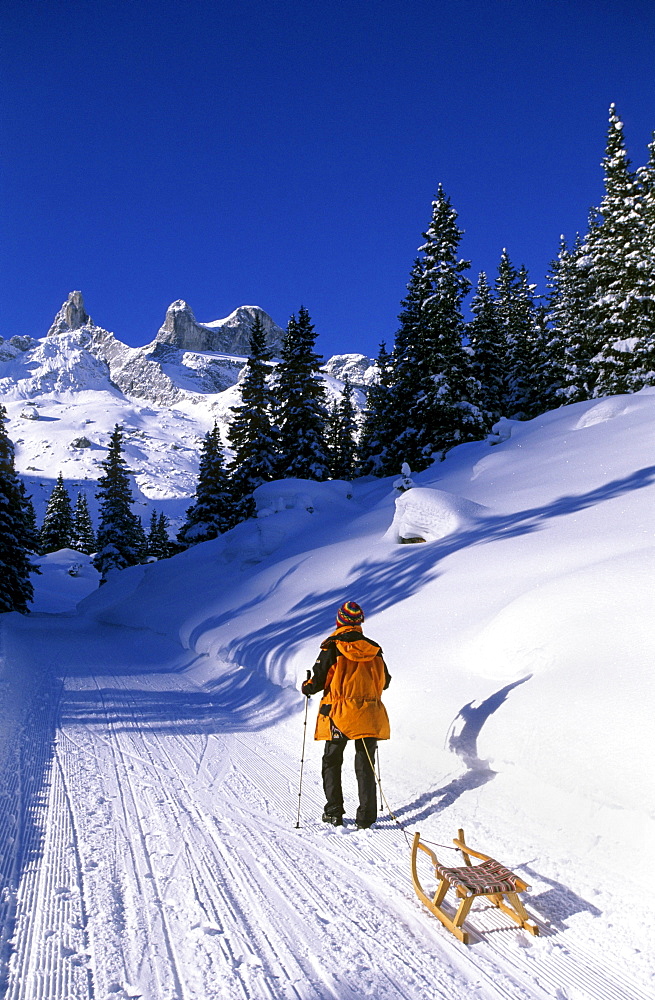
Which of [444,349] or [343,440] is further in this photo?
[343,440]

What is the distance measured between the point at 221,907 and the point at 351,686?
171cm

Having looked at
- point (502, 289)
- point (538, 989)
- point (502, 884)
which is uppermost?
point (502, 289)

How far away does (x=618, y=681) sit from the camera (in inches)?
157

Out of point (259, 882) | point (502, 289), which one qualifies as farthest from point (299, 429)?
point (259, 882)

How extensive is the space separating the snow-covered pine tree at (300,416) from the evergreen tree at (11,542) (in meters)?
11.0

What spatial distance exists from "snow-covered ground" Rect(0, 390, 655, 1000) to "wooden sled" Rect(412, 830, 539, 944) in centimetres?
7

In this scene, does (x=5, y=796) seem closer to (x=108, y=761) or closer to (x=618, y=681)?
(x=108, y=761)

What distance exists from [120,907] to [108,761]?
8.71ft

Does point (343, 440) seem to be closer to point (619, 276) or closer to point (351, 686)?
point (619, 276)

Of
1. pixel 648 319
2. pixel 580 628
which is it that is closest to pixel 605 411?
pixel 648 319

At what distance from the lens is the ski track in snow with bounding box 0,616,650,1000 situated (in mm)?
2500

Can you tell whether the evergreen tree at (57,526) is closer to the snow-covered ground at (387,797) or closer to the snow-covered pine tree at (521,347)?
the snow-covered pine tree at (521,347)

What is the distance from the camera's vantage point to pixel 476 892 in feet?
9.26

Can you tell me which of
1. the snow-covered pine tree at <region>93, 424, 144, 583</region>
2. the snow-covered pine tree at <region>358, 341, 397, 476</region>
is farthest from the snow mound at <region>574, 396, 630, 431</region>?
the snow-covered pine tree at <region>93, 424, 144, 583</region>
